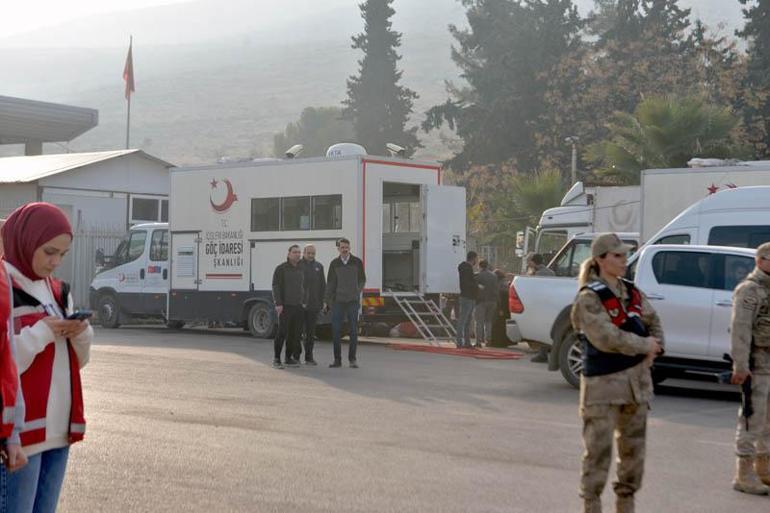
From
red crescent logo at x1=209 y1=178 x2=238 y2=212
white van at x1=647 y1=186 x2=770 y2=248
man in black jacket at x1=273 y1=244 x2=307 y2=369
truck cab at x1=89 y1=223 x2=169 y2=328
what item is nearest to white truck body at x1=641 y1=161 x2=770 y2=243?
white van at x1=647 y1=186 x2=770 y2=248

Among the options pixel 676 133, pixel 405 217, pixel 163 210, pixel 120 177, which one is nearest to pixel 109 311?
pixel 405 217

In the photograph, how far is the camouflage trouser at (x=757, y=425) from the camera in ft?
27.8

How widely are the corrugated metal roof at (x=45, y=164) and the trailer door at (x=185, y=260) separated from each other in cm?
774

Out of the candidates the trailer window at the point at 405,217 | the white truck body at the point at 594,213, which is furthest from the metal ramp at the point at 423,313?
the white truck body at the point at 594,213

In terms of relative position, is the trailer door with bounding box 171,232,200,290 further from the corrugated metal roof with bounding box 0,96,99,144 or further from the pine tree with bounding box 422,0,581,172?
the pine tree with bounding box 422,0,581,172

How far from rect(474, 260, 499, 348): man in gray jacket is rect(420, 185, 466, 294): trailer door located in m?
0.86

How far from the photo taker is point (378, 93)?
7381cm

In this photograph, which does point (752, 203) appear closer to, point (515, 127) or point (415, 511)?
point (415, 511)

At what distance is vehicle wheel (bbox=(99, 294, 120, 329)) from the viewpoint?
87.1 feet

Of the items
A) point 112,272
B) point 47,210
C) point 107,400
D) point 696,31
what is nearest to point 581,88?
point 696,31

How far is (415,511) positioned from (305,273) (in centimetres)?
1043

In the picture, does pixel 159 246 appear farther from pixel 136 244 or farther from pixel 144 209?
pixel 144 209

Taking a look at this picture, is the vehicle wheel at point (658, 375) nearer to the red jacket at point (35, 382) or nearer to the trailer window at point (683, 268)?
the trailer window at point (683, 268)

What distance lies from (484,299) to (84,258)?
13855 mm
